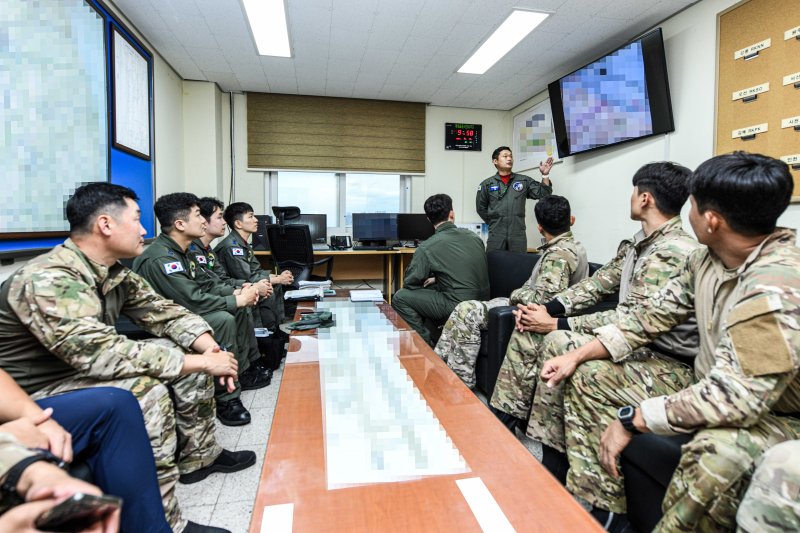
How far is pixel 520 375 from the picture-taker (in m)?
1.80

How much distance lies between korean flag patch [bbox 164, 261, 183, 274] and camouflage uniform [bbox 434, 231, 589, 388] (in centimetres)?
152

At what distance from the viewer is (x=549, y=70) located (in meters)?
4.05

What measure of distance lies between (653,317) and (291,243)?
3010mm

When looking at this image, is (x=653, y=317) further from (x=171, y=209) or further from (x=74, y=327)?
(x=171, y=209)

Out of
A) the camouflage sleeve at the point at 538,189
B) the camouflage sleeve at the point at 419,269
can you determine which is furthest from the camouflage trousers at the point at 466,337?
the camouflage sleeve at the point at 538,189

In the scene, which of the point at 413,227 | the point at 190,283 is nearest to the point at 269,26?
the point at 190,283

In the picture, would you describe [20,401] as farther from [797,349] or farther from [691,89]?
[691,89]

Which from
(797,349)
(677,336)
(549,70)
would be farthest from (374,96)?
(797,349)

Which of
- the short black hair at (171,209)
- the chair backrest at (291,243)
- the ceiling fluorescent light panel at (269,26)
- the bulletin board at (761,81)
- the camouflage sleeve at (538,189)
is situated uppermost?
the ceiling fluorescent light panel at (269,26)

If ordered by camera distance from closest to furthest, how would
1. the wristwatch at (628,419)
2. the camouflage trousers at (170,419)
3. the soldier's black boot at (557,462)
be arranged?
the wristwatch at (628,419), the camouflage trousers at (170,419), the soldier's black boot at (557,462)

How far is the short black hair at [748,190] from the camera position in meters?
0.95

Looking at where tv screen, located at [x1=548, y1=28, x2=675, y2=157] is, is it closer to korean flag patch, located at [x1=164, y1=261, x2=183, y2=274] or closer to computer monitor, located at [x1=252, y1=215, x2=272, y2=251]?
computer monitor, located at [x1=252, y1=215, x2=272, y2=251]

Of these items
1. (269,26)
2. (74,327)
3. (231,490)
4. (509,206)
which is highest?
(269,26)

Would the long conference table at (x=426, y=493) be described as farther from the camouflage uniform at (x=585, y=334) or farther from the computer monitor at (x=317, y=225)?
the computer monitor at (x=317, y=225)
